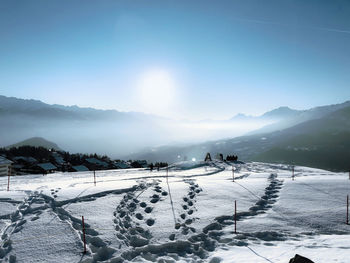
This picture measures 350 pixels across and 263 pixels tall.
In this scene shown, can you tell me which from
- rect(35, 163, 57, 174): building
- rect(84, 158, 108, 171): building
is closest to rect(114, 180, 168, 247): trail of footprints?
rect(35, 163, 57, 174): building

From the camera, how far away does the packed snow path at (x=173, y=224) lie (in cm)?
877

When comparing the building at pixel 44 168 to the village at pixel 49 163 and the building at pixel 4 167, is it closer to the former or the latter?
the village at pixel 49 163

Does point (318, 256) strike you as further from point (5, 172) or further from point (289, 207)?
point (5, 172)

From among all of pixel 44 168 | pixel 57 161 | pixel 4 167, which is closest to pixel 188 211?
pixel 4 167

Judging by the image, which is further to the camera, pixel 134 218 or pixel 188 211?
pixel 188 211

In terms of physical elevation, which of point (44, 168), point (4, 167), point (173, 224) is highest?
point (4, 167)

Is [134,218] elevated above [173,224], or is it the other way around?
[134,218]

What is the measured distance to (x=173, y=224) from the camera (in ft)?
37.1

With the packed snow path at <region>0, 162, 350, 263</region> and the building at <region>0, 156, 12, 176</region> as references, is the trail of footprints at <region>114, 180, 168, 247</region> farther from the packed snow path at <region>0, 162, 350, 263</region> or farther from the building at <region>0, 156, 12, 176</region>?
the building at <region>0, 156, 12, 176</region>

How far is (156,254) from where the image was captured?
919 cm

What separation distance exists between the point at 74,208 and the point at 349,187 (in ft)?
67.6

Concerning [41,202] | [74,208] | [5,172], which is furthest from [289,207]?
[5,172]

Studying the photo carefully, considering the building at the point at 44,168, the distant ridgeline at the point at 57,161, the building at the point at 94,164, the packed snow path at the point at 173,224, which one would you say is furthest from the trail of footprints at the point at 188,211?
the building at the point at 94,164

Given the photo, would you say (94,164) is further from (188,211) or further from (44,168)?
(188,211)
